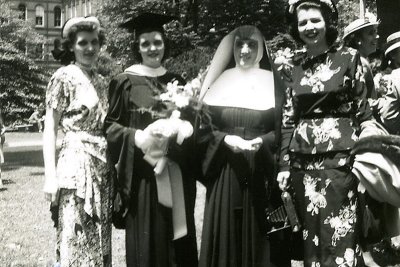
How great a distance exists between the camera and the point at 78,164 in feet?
16.7

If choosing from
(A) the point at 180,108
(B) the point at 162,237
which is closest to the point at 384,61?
(A) the point at 180,108

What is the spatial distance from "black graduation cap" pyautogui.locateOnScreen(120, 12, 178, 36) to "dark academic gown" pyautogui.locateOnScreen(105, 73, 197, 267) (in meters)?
0.40

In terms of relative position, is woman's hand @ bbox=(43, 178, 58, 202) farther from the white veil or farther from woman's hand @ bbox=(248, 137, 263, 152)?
woman's hand @ bbox=(248, 137, 263, 152)

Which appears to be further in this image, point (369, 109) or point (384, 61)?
point (384, 61)

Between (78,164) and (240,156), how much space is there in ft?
4.23

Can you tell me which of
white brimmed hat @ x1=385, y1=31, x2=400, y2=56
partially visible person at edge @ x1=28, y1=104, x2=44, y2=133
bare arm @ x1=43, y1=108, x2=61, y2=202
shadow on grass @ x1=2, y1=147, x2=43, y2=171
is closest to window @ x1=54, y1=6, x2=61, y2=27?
Answer: shadow on grass @ x1=2, y1=147, x2=43, y2=171

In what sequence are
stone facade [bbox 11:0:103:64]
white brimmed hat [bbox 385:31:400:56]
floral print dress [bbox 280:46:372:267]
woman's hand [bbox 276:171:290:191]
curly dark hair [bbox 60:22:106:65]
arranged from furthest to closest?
1. stone facade [bbox 11:0:103:64]
2. white brimmed hat [bbox 385:31:400:56]
3. curly dark hair [bbox 60:22:106:65]
4. woman's hand [bbox 276:171:290:191]
5. floral print dress [bbox 280:46:372:267]

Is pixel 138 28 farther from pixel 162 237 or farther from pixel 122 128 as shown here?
pixel 162 237

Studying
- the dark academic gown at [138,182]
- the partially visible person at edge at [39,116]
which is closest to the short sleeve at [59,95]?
the dark academic gown at [138,182]

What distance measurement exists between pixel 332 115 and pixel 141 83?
1.52m

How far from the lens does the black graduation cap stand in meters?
5.16

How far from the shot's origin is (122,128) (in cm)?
506

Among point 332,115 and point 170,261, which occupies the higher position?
point 332,115

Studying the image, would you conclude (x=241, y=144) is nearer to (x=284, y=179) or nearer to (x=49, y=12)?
(x=284, y=179)
